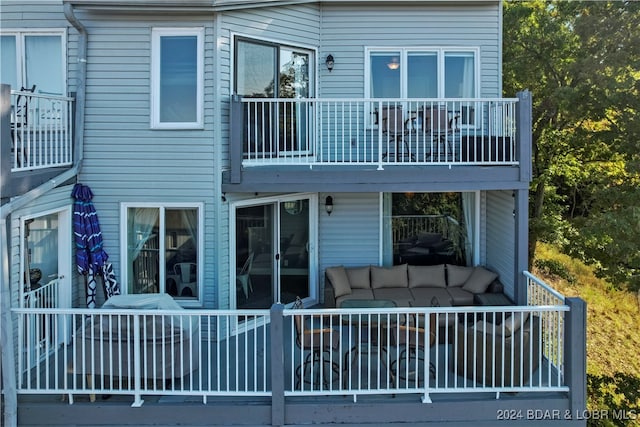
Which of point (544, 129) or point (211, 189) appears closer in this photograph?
point (211, 189)

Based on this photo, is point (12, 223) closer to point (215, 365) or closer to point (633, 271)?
point (215, 365)

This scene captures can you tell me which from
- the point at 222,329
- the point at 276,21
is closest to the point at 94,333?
the point at 222,329

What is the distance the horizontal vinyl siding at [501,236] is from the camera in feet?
29.9

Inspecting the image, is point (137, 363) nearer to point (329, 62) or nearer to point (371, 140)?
point (371, 140)

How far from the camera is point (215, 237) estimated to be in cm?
841

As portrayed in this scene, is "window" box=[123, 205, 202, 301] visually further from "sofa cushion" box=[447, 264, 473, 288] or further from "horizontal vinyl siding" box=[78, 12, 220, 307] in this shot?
"sofa cushion" box=[447, 264, 473, 288]

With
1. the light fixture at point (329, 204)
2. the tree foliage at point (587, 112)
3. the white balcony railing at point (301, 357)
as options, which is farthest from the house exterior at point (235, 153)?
the tree foliage at point (587, 112)

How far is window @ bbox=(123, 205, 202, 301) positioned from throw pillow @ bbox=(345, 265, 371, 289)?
2871mm

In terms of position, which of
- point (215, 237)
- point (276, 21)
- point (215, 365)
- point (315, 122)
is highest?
point (276, 21)

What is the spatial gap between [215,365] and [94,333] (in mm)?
1696

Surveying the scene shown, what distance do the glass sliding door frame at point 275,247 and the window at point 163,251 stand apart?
58 cm

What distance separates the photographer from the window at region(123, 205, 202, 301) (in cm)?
854

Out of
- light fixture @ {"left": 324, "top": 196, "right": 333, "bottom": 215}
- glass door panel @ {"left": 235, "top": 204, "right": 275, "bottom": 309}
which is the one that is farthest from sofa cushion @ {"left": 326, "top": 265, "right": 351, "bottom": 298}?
light fixture @ {"left": 324, "top": 196, "right": 333, "bottom": 215}

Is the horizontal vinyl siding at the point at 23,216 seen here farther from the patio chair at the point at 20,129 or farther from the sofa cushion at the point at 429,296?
the sofa cushion at the point at 429,296
